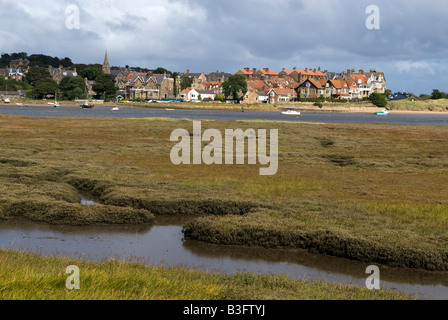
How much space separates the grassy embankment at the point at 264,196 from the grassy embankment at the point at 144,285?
5706mm

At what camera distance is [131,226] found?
24.3m

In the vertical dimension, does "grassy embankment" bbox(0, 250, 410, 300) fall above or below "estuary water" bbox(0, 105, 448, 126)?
below

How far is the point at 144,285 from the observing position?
479 inches

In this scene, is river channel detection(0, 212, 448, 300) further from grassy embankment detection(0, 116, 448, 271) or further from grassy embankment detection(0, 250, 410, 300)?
grassy embankment detection(0, 250, 410, 300)

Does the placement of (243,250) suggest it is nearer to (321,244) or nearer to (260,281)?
(321,244)

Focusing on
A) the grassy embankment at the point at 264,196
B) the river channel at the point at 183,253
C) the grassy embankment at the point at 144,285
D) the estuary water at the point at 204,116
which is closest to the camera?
the grassy embankment at the point at 144,285

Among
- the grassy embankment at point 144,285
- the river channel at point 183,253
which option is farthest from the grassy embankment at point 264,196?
the grassy embankment at point 144,285

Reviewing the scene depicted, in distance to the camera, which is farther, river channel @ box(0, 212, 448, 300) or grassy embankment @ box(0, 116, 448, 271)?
grassy embankment @ box(0, 116, 448, 271)

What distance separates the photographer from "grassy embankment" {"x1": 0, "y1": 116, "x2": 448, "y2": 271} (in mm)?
21422

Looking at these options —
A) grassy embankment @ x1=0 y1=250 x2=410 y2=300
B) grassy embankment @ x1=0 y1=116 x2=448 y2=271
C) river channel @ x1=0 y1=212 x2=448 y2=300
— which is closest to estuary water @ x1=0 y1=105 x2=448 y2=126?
grassy embankment @ x1=0 y1=116 x2=448 y2=271

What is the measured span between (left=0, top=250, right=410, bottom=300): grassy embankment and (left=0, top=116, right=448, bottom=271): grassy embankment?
571 centimetres

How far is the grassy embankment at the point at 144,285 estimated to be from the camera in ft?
35.3

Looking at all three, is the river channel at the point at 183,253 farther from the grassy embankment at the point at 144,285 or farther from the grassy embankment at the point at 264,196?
the grassy embankment at the point at 144,285

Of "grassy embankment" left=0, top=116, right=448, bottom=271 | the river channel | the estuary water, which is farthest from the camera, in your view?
the estuary water
